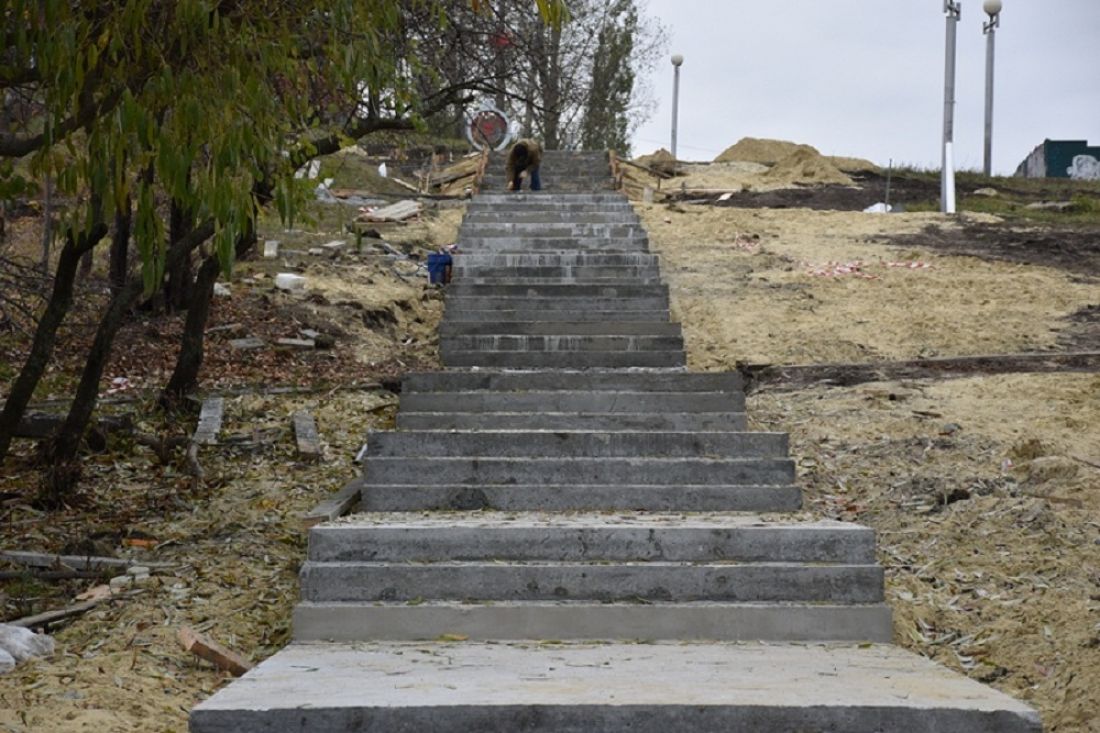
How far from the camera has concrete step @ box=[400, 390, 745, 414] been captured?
8680 mm

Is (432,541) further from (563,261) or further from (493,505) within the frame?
(563,261)

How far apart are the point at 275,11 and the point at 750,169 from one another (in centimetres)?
2273

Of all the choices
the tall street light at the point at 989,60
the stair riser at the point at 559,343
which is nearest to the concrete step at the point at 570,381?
the stair riser at the point at 559,343

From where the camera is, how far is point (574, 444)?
776 centimetres

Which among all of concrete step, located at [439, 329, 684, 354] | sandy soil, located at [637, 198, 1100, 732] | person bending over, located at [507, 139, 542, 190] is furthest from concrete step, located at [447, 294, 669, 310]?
person bending over, located at [507, 139, 542, 190]

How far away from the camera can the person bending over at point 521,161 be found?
17.6 m

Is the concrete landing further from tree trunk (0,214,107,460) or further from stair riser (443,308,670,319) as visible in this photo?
stair riser (443,308,670,319)

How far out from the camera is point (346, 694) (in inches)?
178

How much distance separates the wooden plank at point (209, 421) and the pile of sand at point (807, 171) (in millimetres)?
16702

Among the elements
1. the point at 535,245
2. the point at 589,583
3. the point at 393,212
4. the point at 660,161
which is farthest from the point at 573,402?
the point at 660,161

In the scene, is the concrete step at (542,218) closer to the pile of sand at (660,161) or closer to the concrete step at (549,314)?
the concrete step at (549,314)

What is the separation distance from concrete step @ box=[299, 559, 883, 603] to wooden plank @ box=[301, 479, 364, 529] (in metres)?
0.67

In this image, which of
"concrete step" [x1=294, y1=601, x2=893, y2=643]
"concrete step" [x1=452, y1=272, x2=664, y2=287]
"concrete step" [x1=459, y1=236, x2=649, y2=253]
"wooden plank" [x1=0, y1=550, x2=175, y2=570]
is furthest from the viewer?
"concrete step" [x1=459, y1=236, x2=649, y2=253]

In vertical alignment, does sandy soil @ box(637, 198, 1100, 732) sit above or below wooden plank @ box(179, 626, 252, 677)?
above
